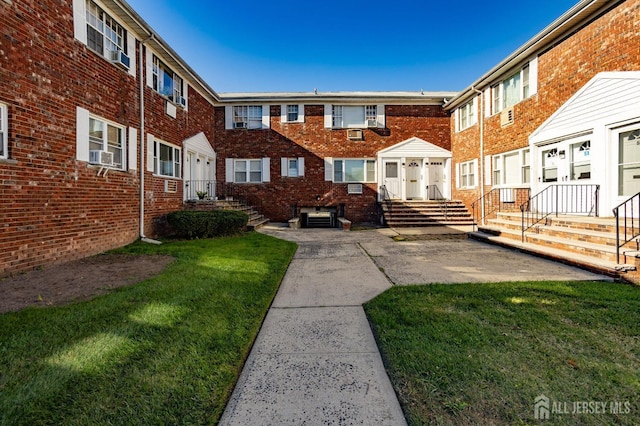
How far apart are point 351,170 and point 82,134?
11381mm

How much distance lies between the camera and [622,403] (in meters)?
2.07

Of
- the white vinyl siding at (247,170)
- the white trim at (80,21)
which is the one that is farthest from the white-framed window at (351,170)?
the white trim at (80,21)

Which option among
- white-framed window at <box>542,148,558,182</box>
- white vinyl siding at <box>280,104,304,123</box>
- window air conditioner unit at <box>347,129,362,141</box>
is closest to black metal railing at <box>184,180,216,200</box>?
white vinyl siding at <box>280,104,304,123</box>

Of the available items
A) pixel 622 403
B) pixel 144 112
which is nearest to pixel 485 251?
pixel 622 403

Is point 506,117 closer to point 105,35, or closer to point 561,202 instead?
point 561,202

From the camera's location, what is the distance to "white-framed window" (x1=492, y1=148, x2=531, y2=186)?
10727 mm

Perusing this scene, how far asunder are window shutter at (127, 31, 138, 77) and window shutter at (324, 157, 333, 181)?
8992mm

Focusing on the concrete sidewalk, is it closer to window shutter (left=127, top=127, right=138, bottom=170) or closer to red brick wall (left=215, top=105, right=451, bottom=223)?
window shutter (left=127, top=127, right=138, bottom=170)

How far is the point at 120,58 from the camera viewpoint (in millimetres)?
8531

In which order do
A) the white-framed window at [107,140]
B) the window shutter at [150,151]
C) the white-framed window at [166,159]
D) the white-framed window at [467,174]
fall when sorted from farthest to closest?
the white-framed window at [467,174] → the white-framed window at [166,159] → the window shutter at [150,151] → the white-framed window at [107,140]

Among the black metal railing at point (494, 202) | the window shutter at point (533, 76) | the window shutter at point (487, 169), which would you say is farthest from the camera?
the window shutter at point (487, 169)

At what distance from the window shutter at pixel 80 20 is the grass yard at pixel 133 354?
21.2ft

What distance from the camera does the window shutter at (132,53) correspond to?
9109 millimetres

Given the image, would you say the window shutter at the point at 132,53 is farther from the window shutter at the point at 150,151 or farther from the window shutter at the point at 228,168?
the window shutter at the point at 228,168
